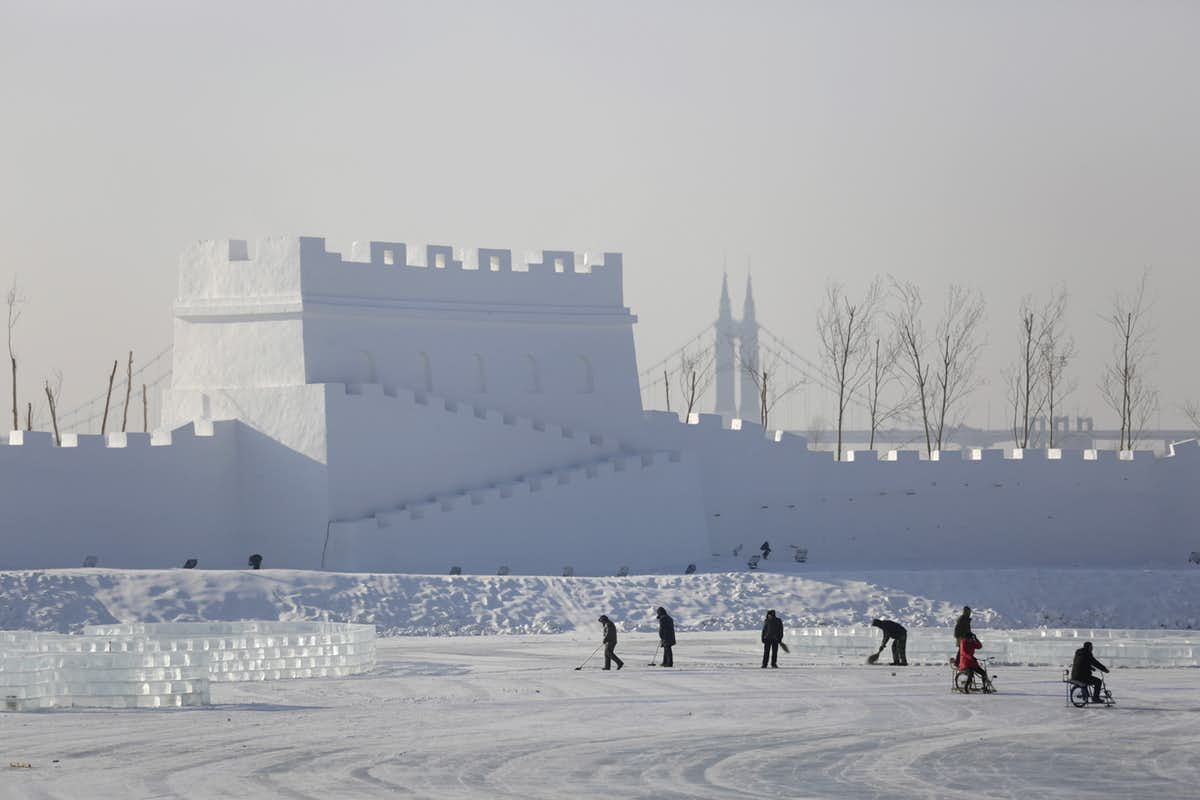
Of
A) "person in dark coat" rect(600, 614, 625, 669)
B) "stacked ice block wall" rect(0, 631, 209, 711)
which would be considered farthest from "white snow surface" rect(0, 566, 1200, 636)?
→ "stacked ice block wall" rect(0, 631, 209, 711)

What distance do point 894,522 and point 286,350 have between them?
12910 mm

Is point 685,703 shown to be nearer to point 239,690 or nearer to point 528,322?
point 239,690

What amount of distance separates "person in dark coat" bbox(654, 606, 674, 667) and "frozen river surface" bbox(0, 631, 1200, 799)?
0.52 metres

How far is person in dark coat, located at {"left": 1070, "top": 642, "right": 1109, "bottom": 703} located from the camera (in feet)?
82.9

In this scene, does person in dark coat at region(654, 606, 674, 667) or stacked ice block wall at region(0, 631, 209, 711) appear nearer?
stacked ice block wall at region(0, 631, 209, 711)

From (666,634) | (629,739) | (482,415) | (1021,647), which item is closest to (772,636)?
(666,634)

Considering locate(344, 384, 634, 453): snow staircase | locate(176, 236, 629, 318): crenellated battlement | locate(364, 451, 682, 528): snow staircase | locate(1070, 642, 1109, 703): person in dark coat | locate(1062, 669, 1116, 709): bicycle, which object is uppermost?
locate(176, 236, 629, 318): crenellated battlement

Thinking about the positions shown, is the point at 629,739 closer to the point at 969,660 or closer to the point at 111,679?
the point at 969,660

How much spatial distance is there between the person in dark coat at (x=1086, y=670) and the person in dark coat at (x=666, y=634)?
21.2 feet

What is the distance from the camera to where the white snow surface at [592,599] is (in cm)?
3688

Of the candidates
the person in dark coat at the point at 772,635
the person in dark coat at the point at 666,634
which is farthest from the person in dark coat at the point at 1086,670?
the person in dark coat at the point at 666,634

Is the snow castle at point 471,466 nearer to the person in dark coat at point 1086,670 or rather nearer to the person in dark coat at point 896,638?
the person in dark coat at point 896,638

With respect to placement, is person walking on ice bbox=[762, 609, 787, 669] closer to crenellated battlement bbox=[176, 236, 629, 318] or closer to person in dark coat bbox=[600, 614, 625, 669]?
person in dark coat bbox=[600, 614, 625, 669]

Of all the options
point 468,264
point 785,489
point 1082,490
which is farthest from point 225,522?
point 1082,490
